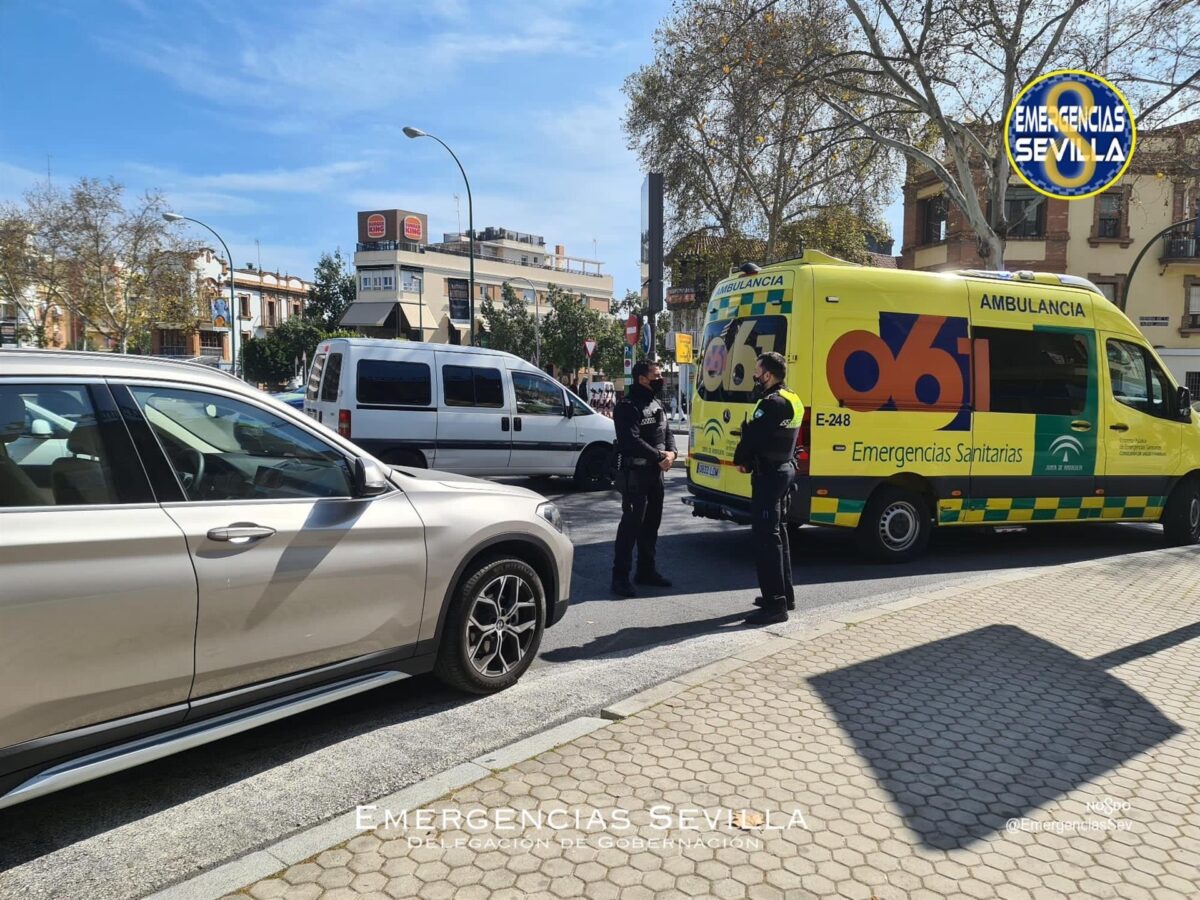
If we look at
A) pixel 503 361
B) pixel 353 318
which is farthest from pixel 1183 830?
pixel 353 318

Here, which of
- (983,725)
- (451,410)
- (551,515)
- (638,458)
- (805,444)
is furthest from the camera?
(451,410)

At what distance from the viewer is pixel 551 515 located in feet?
14.6

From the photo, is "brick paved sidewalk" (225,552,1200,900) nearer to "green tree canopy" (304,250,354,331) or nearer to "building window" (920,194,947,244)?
"building window" (920,194,947,244)

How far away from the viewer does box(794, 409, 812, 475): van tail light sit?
6855mm

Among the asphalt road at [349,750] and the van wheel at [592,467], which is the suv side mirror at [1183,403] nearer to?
the asphalt road at [349,750]

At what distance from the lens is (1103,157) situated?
441 inches

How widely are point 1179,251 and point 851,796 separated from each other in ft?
136

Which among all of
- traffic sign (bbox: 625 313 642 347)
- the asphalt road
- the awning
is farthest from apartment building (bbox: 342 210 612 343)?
the asphalt road

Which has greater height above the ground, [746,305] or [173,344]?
[173,344]

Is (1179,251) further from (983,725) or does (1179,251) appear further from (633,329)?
(983,725)

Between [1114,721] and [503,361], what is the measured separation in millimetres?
8551

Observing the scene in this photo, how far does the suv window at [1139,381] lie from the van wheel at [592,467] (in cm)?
623

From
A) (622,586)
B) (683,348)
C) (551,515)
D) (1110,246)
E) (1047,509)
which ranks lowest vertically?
(622,586)

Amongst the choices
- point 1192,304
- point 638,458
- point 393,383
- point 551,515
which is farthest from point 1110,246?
point 551,515
